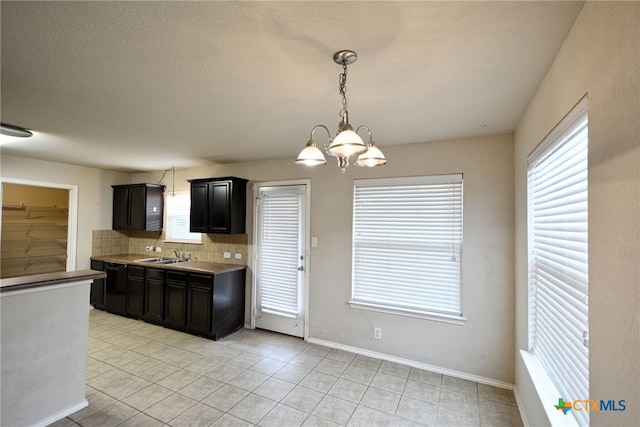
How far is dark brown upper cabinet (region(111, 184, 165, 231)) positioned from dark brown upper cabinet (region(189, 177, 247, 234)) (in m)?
1.16

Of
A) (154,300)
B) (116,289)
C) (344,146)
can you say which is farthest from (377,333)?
(116,289)

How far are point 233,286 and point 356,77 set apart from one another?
131 inches

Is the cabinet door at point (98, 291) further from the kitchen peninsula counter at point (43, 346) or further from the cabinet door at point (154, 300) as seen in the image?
the kitchen peninsula counter at point (43, 346)

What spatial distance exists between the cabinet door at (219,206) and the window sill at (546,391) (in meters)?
3.58

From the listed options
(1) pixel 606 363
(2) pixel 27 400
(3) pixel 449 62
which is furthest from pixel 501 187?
(2) pixel 27 400

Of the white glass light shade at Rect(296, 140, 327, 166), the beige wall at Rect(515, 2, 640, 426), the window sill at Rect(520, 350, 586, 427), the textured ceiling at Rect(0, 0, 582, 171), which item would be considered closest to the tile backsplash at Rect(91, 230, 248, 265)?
the textured ceiling at Rect(0, 0, 582, 171)

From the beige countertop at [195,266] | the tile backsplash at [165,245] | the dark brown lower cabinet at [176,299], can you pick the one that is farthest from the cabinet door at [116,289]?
the dark brown lower cabinet at [176,299]

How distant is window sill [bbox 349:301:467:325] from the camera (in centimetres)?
291

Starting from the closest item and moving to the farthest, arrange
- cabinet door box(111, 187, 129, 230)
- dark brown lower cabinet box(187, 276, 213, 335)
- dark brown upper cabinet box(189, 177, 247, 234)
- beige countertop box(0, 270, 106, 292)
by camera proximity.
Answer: beige countertop box(0, 270, 106, 292), dark brown lower cabinet box(187, 276, 213, 335), dark brown upper cabinet box(189, 177, 247, 234), cabinet door box(111, 187, 129, 230)

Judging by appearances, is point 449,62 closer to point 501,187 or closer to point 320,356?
point 501,187

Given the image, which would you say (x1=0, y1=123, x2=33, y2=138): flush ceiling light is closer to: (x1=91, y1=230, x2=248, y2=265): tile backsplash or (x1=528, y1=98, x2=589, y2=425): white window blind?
(x1=91, y1=230, x2=248, y2=265): tile backsplash

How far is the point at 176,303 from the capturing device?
13.1 ft

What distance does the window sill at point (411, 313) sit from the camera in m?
2.91

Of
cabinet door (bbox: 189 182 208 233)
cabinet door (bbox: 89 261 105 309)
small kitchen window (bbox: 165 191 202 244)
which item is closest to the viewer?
cabinet door (bbox: 189 182 208 233)
